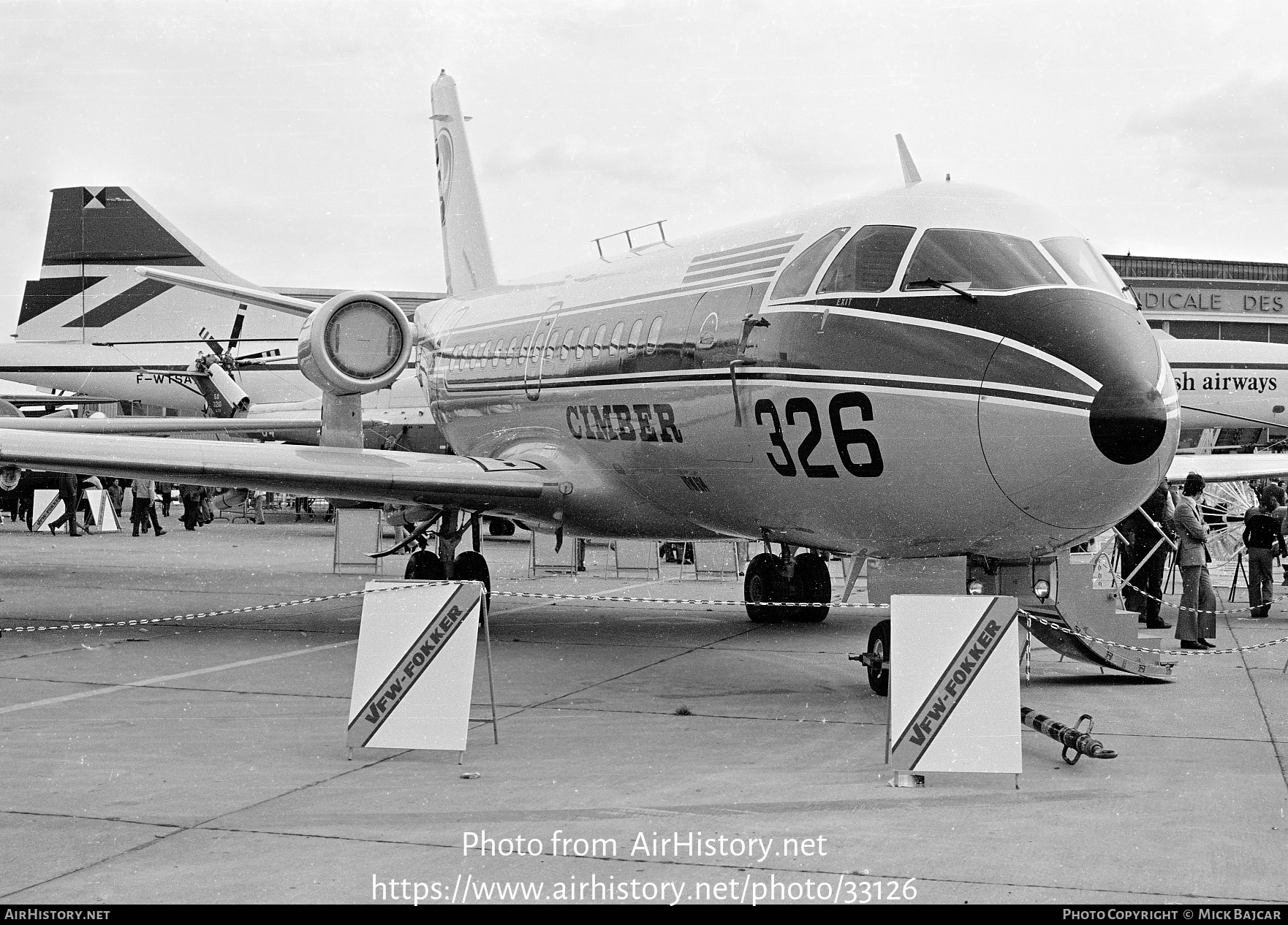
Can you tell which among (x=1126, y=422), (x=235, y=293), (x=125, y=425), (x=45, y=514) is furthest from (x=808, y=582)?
(x=45, y=514)

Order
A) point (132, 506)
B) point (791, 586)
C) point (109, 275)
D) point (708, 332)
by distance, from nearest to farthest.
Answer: point (708, 332), point (791, 586), point (132, 506), point (109, 275)

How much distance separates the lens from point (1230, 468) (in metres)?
16.8

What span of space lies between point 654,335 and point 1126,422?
15.3 ft

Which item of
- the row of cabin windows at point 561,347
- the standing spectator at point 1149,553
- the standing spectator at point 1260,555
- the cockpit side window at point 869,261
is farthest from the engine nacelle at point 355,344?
the standing spectator at point 1260,555

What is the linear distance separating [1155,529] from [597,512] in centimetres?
671

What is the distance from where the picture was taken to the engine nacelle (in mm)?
13805

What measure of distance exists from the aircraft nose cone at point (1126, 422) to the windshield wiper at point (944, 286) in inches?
41.9

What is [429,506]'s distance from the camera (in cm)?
1409

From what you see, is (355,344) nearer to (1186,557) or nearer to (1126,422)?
(1126,422)

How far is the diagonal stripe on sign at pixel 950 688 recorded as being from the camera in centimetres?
691

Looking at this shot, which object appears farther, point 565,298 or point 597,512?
point 565,298

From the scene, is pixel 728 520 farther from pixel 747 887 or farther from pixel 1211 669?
pixel 747 887

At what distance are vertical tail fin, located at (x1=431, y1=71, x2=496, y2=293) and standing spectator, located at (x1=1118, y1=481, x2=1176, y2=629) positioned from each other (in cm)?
900

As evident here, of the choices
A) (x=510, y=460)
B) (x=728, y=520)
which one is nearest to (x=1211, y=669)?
(x=728, y=520)
